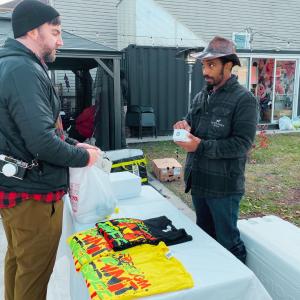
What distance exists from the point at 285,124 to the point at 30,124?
33.8ft

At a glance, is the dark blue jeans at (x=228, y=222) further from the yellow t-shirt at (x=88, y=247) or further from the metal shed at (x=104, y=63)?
the metal shed at (x=104, y=63)

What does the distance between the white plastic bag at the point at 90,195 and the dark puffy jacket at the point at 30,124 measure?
1.14ft

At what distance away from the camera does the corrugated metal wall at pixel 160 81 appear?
9047 millimetres

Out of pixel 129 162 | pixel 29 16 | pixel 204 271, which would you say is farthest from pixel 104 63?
pixel 204 271

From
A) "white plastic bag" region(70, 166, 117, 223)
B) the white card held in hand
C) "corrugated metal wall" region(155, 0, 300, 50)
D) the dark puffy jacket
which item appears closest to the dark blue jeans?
the white card held in hand

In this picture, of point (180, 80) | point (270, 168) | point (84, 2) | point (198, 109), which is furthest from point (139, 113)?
point (198, 109)

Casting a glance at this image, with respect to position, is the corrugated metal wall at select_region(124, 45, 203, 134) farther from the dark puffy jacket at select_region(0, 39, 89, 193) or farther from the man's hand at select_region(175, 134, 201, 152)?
the dark puffy jacket at select_region(0, 39, 89, 193)

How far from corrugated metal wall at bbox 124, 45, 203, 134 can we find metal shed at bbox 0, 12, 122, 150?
2.68m

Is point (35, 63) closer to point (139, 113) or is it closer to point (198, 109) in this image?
point (198, 109)

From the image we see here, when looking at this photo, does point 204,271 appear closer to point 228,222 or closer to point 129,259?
point 129,259

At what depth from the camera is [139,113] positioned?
8844mm

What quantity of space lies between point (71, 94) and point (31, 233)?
35.5 feet

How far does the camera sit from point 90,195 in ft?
7.32

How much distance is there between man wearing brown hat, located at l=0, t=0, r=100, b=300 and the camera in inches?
61.5
